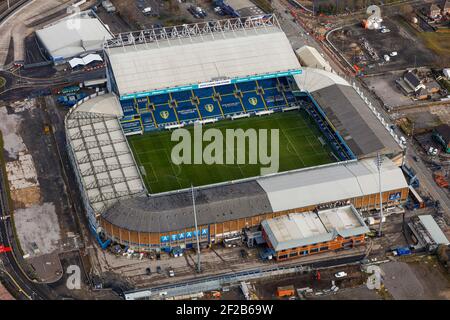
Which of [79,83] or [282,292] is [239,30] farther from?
[282,292]

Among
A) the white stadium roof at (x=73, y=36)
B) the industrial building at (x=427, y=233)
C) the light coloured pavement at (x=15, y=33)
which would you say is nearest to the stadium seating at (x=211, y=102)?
the white stadium roof at (x=73, y=36)

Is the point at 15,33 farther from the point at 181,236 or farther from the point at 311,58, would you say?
the point at 181,236

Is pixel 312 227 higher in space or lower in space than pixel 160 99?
lower

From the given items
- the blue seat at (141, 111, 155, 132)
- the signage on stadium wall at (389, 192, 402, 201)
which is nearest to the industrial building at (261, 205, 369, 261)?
the signage on stadium wall at (389, 192, 402, 201)

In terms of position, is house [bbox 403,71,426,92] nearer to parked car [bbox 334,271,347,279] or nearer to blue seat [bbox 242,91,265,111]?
blue seat [bbox 242,91,265,111]

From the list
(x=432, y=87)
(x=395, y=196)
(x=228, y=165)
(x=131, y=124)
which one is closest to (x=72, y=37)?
(x=131, y=124)

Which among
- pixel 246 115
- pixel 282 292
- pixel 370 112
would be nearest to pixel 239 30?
pixel 246 115
